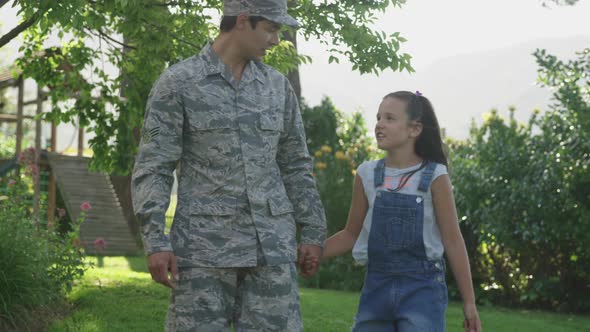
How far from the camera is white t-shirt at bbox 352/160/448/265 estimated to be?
416 centimetres

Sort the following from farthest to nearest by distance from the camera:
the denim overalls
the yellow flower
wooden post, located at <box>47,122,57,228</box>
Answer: wooden post, located at <box>47,122,57,228</box> → the yellow flower → the denim overalls

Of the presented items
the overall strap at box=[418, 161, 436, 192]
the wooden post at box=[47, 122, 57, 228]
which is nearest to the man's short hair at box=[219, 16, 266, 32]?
the overall strap at box=[418, 161, 436, 192]

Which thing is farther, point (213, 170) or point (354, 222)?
point (354, 222)

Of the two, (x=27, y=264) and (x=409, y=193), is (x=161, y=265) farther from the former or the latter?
(x=27, y=264)

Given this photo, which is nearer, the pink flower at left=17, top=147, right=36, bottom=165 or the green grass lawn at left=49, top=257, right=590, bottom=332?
the green grass lawn at left=49, top=257, right=590, bottom=332

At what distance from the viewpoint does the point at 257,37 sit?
4062mm

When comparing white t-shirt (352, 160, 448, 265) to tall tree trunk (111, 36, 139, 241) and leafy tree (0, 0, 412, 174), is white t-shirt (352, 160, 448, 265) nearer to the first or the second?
leafy tree (0, 0, 412, 174)

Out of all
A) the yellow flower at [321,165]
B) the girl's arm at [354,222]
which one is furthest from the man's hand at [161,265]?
the yellow flower at [321,165]

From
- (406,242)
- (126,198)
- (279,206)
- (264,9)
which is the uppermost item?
(126,198)

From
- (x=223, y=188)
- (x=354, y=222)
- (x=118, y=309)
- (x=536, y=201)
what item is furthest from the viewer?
(x=536, y=201)

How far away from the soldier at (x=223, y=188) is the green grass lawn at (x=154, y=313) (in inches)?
167

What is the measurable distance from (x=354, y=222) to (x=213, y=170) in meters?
0.79

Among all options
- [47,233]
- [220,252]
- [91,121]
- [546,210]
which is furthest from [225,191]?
[546,210]

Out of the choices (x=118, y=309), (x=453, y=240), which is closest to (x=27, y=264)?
(x=118, y=309)
